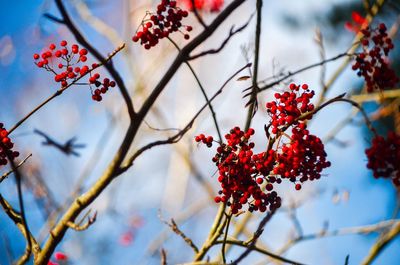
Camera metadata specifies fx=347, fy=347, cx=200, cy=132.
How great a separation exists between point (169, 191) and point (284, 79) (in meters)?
5.02

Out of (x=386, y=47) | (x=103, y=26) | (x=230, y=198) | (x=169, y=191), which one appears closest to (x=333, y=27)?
(x=169, y=191)

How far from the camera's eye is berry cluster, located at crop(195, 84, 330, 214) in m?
1.44

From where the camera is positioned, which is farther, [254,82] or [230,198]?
[254,82]

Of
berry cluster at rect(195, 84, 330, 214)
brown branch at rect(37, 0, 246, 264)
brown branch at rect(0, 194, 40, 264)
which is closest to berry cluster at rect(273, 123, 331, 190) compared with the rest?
berry cluster at rect(195, 84, 330, 214)

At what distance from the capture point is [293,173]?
1.46 metres

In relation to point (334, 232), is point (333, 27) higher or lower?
higher

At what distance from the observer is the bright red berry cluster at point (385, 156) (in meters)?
1.32

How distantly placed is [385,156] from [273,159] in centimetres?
42

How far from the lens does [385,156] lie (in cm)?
132

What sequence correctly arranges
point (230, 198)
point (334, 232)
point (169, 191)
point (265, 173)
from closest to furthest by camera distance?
point (265, 173) → point (230, 198) → point (334, 232) → point (169, 191)

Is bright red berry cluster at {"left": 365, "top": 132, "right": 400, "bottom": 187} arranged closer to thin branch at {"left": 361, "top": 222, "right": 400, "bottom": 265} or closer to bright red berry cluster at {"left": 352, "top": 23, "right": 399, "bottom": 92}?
bright red berry cluster at {"left": 352, "top": 23, "right": 399, "bottom": 92}

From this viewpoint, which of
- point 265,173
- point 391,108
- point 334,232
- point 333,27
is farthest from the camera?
point 333,27

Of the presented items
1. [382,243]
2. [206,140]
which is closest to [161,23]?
[206,140]

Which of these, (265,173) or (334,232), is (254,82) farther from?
(334,232)
